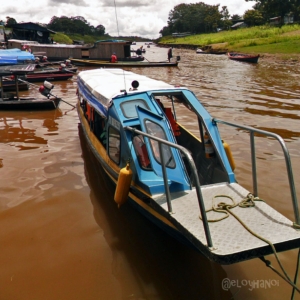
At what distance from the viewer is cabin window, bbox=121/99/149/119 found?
16.6 feet

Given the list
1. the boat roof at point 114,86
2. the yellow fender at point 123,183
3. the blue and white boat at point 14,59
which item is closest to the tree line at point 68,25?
the blue and white boat at point 14,59

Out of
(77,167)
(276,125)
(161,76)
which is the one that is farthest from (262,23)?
(77,167)

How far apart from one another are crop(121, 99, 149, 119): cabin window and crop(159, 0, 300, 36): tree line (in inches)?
2489

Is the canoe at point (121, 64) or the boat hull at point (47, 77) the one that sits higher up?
the canoe at point (121, 64)

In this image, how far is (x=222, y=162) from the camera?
470 cm

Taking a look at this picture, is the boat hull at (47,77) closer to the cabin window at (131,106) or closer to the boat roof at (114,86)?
the boat roof at (114,86)

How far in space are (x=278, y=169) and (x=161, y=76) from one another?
17544 millimetres

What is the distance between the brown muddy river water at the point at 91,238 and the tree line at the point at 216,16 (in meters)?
59.8

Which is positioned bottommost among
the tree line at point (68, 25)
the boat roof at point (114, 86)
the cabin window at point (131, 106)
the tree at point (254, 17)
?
the cabin window at point (131, 106)

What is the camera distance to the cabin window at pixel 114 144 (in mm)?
5174

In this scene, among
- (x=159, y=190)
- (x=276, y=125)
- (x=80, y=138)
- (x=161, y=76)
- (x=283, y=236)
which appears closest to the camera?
(x=283, y=236)

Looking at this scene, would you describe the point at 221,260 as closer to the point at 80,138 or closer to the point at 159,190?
the point at 159,190

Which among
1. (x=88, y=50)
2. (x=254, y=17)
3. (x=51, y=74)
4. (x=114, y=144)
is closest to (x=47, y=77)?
(x=51, y=74)

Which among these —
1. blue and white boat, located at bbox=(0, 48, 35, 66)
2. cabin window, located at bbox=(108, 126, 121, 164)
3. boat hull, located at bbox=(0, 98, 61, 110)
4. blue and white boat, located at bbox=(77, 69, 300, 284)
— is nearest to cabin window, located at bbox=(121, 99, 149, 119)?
blue and white boat, located at bbox=(77, 69, 300, 284)
